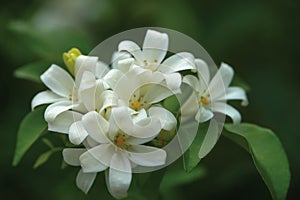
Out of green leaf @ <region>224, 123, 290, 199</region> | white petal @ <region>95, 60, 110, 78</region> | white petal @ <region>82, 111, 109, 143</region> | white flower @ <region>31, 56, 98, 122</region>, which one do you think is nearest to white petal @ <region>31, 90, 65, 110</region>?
white flower @ <region>31, 56, 98, 122</region>

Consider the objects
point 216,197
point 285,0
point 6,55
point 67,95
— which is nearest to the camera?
point 67,95

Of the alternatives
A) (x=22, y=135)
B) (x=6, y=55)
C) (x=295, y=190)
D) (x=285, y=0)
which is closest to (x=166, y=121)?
(x=22, y=135)

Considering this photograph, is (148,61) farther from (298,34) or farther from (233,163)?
(298,34)

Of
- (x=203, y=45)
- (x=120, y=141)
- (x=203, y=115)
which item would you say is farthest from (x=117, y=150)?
(x=203, y=45)

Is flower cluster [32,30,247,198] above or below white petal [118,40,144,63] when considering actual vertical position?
below

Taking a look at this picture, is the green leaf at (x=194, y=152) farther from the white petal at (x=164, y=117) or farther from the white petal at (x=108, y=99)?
the white petal at (x=108, y=99)

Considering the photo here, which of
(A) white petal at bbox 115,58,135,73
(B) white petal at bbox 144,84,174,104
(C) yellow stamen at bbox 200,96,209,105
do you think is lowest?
Answer: (C) yellow stamen at bbox 200,96,209,105

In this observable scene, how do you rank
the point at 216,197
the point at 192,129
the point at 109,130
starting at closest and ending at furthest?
the point at 109,130 < the point at 192,129 < the point at 216,197

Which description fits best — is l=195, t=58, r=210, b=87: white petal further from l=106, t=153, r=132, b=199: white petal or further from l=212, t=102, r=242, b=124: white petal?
l=106, t=153, r=132, b=199: white petal
